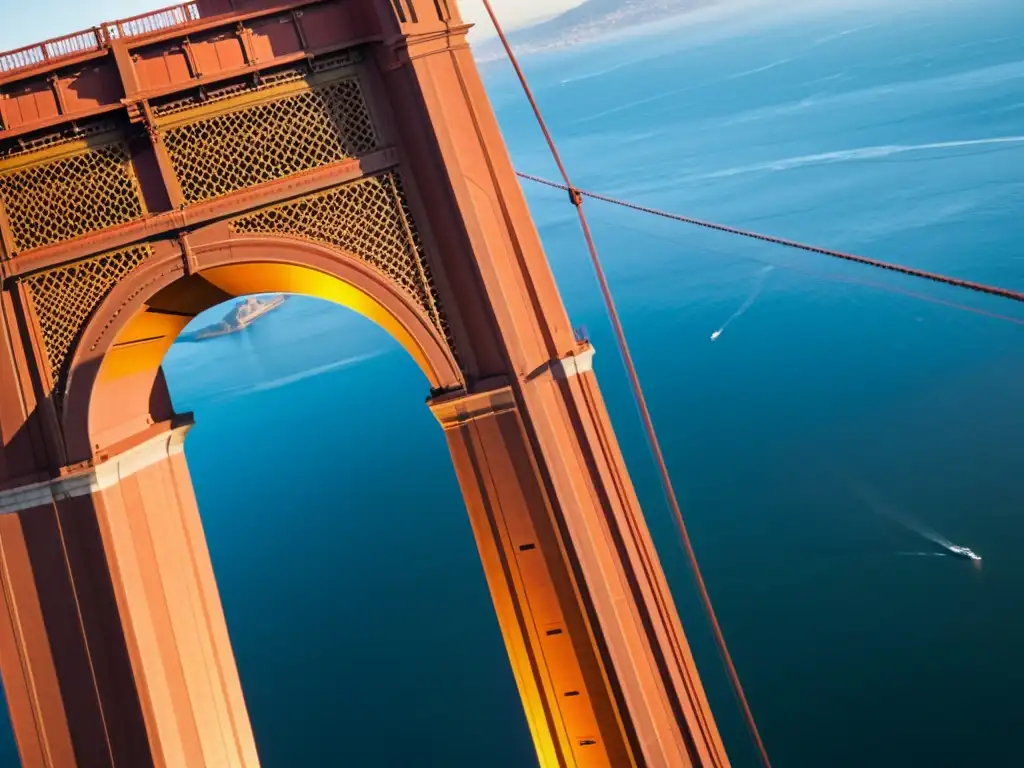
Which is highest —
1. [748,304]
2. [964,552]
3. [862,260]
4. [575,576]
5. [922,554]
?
[748,304]

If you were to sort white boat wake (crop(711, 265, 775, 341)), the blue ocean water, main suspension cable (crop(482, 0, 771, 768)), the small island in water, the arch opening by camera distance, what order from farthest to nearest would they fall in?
the small island in water → white boat wake (crop(711, 265, 775, 341)) → the blue ocean water → the arch opening → main suspension cable (crop(482, 0, 771, 768))

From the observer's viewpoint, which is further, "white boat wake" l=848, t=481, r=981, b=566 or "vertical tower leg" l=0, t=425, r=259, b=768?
"white boat wake" l=848, t=481, r=981, b=566

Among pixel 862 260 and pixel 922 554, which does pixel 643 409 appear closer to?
pixel 862 260

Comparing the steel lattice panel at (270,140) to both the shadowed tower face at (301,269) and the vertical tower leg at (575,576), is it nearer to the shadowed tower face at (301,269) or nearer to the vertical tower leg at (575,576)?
the shadowed tower face at (301,269)

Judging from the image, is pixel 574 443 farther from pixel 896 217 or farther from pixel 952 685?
pixel 896 217

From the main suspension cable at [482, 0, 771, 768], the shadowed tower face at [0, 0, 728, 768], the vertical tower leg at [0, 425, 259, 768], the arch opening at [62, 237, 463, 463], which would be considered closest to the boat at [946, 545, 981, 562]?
the main suspension cable at [482, 0, 771, 768]

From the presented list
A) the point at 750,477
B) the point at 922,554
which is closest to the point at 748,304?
the point at 750,477

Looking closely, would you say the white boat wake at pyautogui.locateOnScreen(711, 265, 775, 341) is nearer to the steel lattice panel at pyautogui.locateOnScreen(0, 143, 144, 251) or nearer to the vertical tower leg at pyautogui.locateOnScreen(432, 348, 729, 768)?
the vertical tower leg at pyautogui.locateOnScreen(432, 348, 729, 768)
